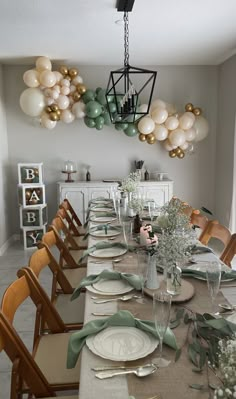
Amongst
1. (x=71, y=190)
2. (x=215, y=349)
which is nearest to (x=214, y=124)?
(x=71, y=190)

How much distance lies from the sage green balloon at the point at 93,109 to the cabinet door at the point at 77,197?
41.5 inches

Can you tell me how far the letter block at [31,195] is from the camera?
479 cm

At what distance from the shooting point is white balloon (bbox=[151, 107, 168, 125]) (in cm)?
466

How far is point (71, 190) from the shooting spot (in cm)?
497

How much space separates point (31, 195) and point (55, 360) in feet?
11.5

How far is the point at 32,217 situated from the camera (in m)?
4.89

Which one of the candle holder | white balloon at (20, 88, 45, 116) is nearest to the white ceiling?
white balloon at (20, 88, 45, 116)

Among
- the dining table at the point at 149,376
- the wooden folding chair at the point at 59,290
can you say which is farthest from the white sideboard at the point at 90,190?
the dining table at the point at 149,376

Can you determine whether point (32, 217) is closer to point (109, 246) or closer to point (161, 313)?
point (109, 246)

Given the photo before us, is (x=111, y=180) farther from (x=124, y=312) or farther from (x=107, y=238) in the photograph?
(x=124, y=312)

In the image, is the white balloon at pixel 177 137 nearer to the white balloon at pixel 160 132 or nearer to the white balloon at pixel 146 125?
the white balloon at pixel 160 132

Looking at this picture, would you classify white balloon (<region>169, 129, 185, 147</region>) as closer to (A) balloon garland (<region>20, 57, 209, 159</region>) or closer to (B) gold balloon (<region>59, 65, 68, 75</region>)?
(A) balloon garland (<region>20, 57, 209, 159</region>)

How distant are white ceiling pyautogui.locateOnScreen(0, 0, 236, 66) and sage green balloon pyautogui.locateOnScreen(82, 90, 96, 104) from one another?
1.47ft

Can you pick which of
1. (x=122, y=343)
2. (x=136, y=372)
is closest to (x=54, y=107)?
(x=122, y=343)
